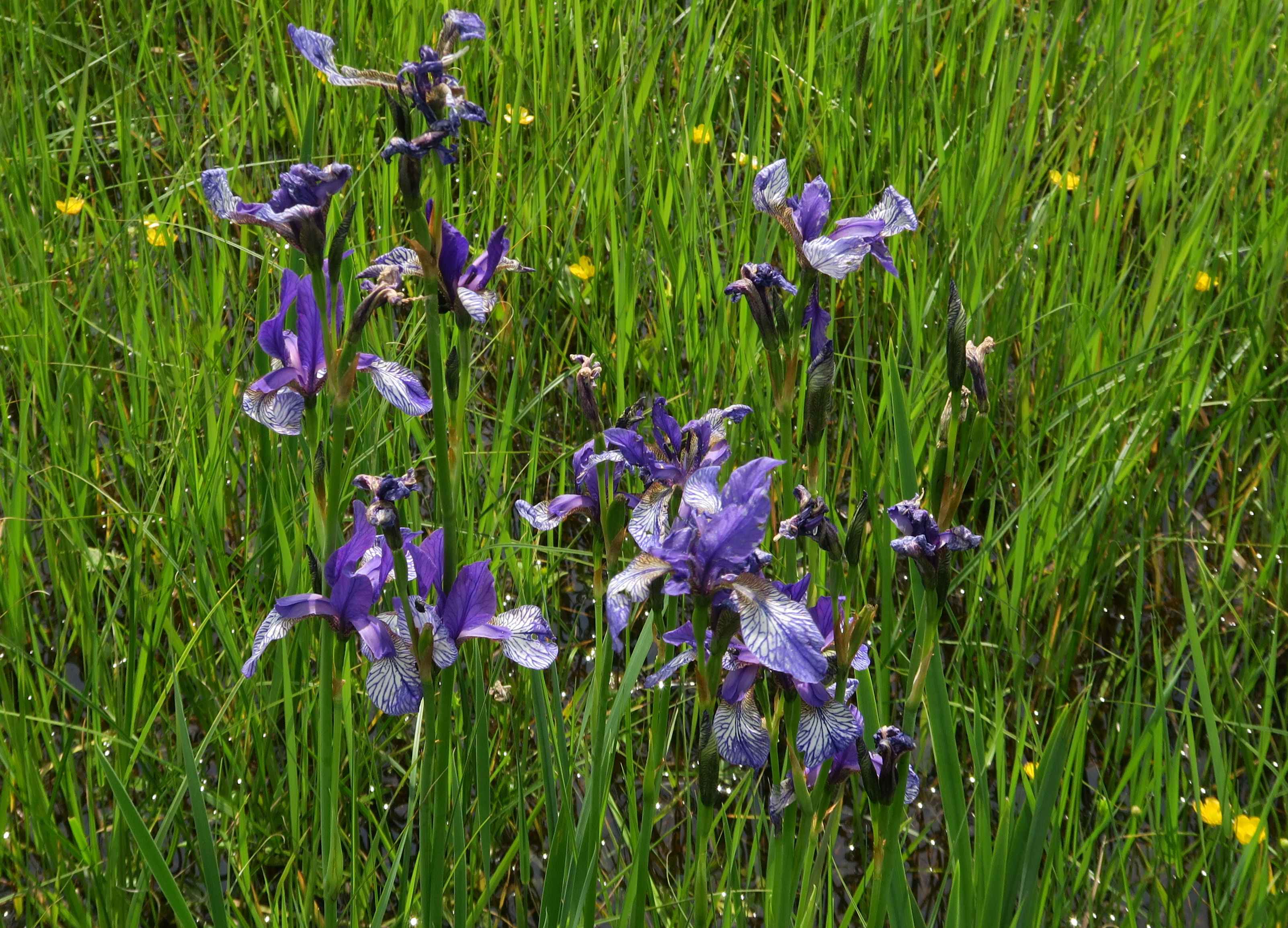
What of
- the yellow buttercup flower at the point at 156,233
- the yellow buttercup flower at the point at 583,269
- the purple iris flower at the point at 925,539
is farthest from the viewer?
the yellow buttercup flower at the point at 583,269

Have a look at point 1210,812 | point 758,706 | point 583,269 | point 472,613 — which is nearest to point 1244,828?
point 1210,812

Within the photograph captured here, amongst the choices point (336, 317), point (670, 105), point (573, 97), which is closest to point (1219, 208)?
point (670, 105)

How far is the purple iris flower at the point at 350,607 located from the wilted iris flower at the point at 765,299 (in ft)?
1.58

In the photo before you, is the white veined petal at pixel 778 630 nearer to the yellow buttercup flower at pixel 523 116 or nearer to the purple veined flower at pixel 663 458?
the purple veined flower at pixel 663 458

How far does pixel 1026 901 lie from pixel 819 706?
0.29 metres

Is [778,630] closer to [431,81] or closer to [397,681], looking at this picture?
[397,681]

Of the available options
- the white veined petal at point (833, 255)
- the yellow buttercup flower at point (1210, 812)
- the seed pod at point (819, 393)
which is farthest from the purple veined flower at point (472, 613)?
the yellow buttercup flower at point (1210, 812)

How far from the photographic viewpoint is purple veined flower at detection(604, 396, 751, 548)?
1180mm

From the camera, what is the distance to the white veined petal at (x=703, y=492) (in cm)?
102

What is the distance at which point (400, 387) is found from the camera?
118 cm

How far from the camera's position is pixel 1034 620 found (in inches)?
83.2

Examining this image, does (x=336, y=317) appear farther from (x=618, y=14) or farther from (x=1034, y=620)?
(x=618, y=14)

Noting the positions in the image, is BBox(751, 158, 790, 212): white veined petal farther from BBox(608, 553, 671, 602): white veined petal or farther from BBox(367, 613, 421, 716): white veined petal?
BBox(367, 613, 421, 716): white veined petal

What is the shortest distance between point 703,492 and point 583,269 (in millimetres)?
1509
